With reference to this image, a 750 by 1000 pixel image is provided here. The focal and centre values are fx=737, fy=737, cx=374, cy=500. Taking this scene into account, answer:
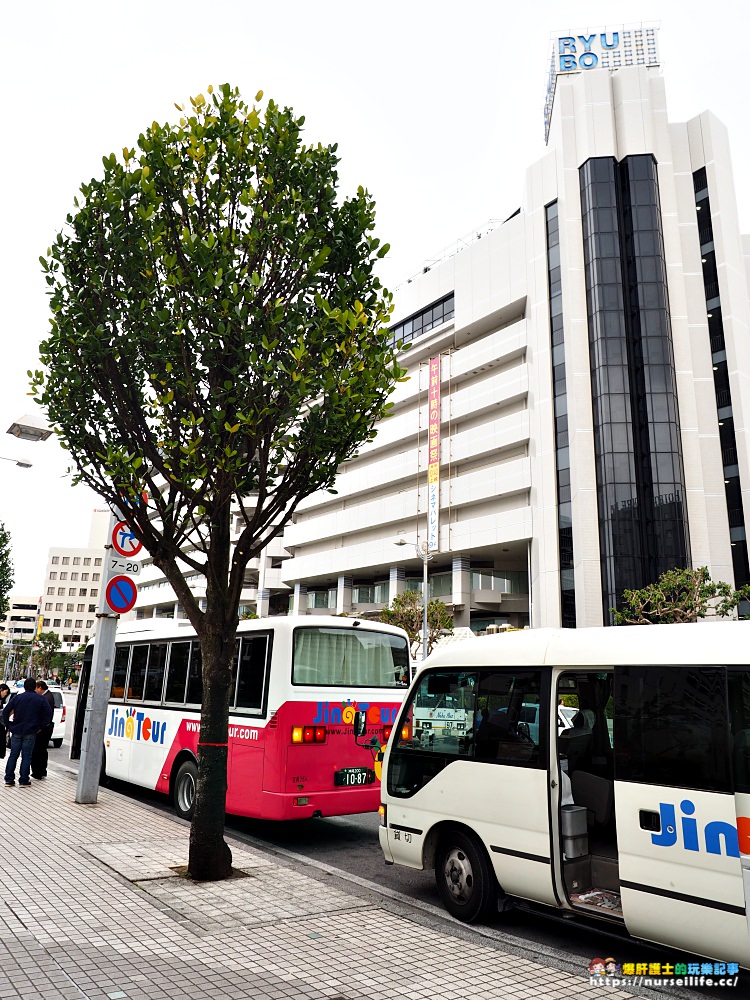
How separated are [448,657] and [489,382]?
41.4 metres

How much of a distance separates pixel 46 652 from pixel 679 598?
306ft

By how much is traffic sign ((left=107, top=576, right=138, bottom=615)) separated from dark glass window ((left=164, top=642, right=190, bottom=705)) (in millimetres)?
1000

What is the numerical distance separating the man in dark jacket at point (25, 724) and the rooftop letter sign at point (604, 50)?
51.5 metres

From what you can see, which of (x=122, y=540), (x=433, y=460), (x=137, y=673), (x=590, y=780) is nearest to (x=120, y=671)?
(x=137, y=673)

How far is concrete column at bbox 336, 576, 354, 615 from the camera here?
5522 cm

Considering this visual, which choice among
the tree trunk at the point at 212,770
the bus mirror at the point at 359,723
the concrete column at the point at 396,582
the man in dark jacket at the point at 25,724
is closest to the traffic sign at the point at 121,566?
the man in dark jacket at the point at 25,724

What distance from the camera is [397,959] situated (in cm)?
485

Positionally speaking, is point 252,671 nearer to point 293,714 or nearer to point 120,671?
point 293,714

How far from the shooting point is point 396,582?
5047 cm

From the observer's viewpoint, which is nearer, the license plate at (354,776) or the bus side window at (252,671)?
the license plate at (354,776)

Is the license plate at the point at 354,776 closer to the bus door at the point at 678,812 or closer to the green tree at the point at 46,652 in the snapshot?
the bus door at the point at 678,812

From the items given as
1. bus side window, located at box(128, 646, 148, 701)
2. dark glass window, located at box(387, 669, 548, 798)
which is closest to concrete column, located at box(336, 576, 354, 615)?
bus side window, located at box(128, 646, 148, 701)

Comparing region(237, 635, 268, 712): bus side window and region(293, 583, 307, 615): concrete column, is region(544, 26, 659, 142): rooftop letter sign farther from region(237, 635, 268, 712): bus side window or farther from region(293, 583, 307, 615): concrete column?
region(237, 635, 268, 712): bus side window

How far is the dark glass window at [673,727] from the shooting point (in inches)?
175
